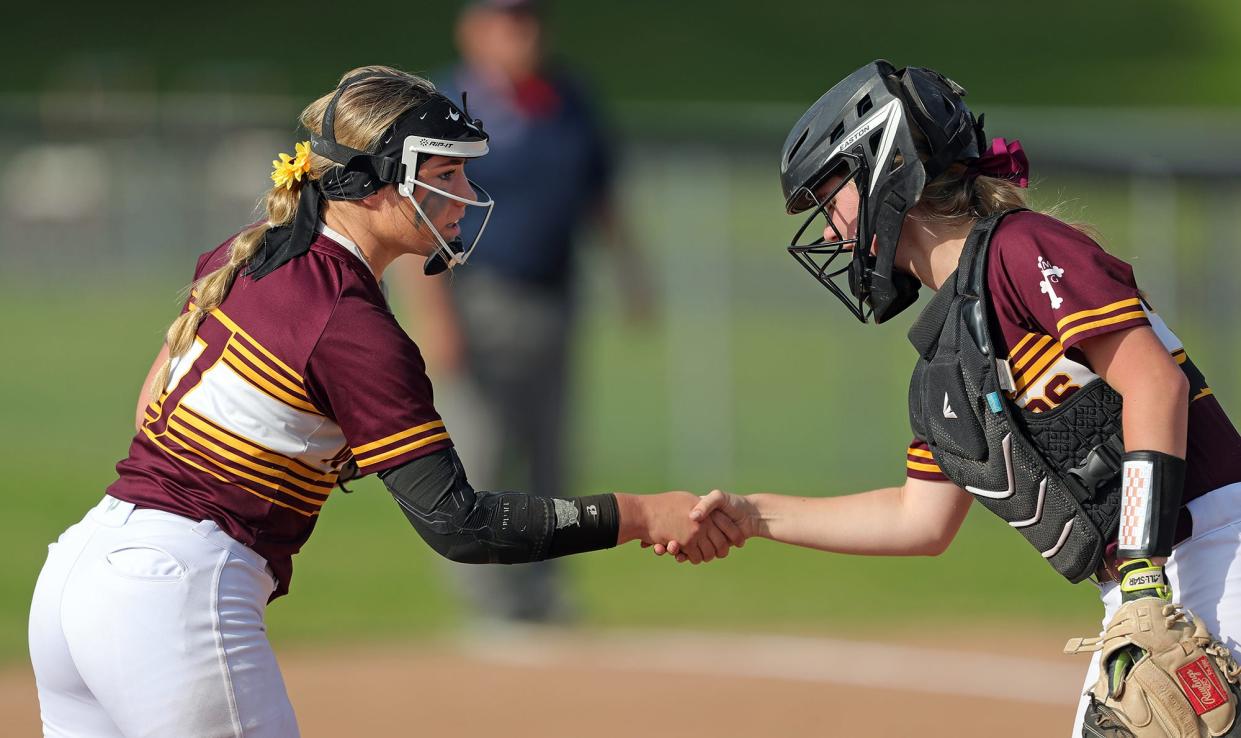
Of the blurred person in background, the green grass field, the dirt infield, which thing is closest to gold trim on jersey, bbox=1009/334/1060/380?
the dirt infield

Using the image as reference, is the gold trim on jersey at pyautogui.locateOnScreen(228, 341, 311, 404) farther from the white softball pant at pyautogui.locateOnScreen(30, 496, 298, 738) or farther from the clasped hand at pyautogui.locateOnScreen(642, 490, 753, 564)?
the clasped hand at pyautogui.locateOnScreen(642, 490, 753, 564)

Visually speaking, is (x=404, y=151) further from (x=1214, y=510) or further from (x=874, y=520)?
(x=1214, y=510)

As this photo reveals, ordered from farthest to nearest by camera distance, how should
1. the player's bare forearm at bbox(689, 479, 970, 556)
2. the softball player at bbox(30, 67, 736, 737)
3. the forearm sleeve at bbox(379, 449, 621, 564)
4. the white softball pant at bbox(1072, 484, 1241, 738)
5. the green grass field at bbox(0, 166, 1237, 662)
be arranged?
1. the green grass field at bbox(0, 166, 1237, 662)
2. the player's bare forearm at bbox(689, 479, 970, 556)
3. the forearm sleeve at bbox(379, 449, 621, 564)
4. the softball player at bbox(30, 67, 736, 737)
5. the white softball pant at bbox(1072, 484, 1241, 738)

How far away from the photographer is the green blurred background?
34.9 ft

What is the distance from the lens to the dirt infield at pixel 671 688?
7.16 m

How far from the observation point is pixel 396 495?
12.8ft

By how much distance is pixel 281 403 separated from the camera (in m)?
3.82

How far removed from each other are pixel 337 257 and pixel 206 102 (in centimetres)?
2607

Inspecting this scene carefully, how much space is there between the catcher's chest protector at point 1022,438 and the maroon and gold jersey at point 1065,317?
0.11ft

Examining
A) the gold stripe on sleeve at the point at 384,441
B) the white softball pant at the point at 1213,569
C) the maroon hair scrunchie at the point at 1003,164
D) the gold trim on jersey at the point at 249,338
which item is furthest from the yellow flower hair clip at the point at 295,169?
the white softball pant at the point at 1213,569

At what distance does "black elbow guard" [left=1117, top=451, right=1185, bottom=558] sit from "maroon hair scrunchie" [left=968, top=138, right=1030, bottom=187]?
2.94 ft

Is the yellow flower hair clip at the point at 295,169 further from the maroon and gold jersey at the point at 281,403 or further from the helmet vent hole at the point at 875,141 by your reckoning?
the helmet vent hole at the point at 875,141

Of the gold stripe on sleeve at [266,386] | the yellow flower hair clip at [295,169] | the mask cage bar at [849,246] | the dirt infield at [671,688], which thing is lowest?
the dirt infield at [671,688]

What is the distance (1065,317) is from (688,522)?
128 centimetres
